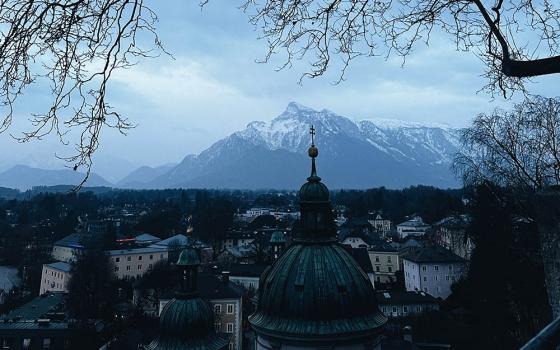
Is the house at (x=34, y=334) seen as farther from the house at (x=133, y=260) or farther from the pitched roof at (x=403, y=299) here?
→ the pitched roof at (x=403, y=299)

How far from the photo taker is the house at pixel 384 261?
6975 centimetres

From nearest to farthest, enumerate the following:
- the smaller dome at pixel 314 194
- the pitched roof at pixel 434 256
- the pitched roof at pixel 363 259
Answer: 1. the smaller dome at pixel 314 194
2. the pitched roof at pixel 434 256
3. the pitched roof at pixel 363 259

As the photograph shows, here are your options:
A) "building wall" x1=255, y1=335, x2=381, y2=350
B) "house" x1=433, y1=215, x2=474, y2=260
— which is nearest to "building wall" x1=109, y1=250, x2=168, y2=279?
"house" x1=433, y1=215, x2=474, y2=260

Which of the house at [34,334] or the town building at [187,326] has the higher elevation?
the town building at [187,326]

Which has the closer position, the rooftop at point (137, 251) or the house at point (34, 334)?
the house at point (34, 334)

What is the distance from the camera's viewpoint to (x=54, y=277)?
2376 inches

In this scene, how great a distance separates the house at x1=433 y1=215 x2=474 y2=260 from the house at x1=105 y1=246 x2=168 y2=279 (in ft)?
148

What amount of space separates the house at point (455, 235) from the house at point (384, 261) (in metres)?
7.52

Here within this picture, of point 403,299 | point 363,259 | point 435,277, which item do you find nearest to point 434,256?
point 435,277

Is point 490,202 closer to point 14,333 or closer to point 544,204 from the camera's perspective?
point 544,204

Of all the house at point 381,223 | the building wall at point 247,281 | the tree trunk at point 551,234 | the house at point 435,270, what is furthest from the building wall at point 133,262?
the house at point 381,223

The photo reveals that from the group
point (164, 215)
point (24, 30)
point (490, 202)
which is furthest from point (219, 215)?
point (24, 30)

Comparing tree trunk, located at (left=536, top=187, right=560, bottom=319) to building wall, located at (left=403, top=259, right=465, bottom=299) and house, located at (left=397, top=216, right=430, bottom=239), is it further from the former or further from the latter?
house, located at (left=397, top=216, right=430, bottom=239)

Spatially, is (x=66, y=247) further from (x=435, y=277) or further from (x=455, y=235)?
(x=455, y=235)
